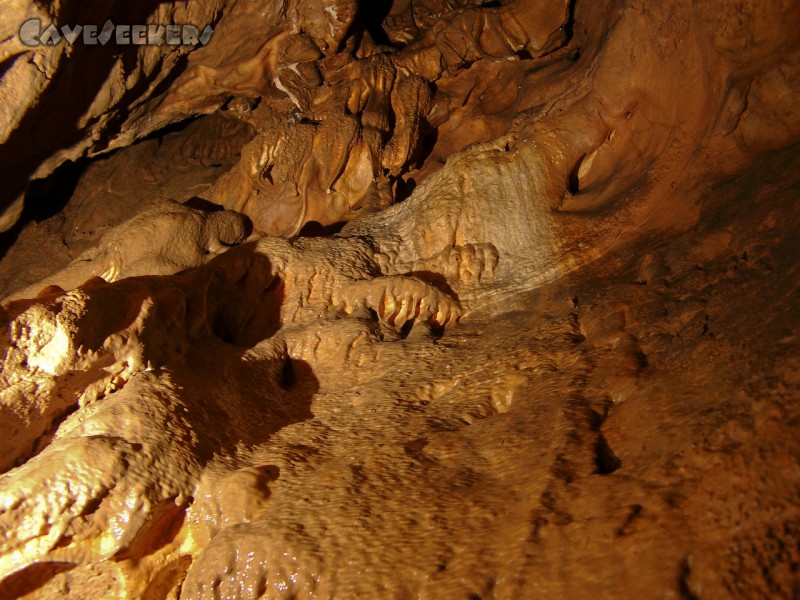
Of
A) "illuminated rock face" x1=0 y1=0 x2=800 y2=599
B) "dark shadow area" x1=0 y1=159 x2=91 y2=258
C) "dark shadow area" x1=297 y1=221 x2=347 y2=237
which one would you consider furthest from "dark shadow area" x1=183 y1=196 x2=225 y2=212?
"dark shadow area" x1=0 y1=159 x2=91 y2=258

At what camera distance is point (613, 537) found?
1.82 m

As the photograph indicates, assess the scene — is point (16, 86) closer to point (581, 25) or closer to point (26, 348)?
point (26, 348)

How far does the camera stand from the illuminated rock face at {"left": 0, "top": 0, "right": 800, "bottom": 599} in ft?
6.45

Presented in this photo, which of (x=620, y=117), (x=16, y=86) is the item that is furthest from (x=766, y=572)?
(x=16, y=86)

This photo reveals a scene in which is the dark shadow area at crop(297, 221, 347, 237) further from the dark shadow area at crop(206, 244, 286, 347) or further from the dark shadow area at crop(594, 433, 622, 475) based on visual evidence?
the dark shadow area at crop(594, 433, 622, 475)

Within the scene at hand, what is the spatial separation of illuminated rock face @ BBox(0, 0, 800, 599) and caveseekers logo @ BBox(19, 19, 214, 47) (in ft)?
0.41

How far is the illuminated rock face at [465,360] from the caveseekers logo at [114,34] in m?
0.13

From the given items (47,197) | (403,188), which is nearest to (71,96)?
(47,197)

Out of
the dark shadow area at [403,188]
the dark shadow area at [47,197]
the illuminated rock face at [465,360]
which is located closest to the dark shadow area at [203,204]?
the illuminated rock face at [465,360]

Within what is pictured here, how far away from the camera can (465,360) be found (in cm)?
347

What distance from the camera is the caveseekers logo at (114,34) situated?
418cm

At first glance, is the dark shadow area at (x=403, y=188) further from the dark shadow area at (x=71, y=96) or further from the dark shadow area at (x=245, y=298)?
the dark shadow area at (x=71, y=96)

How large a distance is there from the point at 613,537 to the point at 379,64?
6252mm

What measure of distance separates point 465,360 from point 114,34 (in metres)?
4.52
